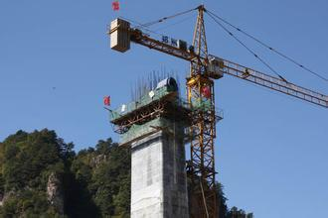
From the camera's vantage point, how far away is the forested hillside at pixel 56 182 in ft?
546

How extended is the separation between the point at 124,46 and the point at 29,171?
101 metres

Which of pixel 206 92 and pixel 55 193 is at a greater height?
Answer: pixel 55 193

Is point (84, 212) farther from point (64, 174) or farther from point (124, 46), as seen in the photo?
point (124, 46)

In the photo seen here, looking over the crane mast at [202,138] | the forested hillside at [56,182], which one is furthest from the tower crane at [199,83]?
the forested hillside at [56,182]

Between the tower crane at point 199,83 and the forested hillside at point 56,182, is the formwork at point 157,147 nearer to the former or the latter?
the tower crane at point 199,83

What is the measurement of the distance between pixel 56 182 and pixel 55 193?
154 inches

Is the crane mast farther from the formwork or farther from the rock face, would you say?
the rock face

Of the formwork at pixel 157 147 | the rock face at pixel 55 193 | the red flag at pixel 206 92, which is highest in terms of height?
the rock face at pixel 55 193

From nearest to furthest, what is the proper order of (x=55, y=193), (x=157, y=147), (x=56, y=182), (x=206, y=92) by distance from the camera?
(x=157, y=147), (x=206, y=92), (x=55, y=193), (x=56, y=182)

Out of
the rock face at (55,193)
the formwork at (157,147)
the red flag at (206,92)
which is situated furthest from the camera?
the rock face at (55,193)

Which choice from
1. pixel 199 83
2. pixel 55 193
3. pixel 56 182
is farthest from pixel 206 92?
pixel 56 182

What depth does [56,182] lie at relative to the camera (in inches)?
6777


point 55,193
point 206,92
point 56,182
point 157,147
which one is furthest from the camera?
point 56,182

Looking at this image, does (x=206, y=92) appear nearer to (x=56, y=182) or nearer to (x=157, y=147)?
(x=157, y=147)
